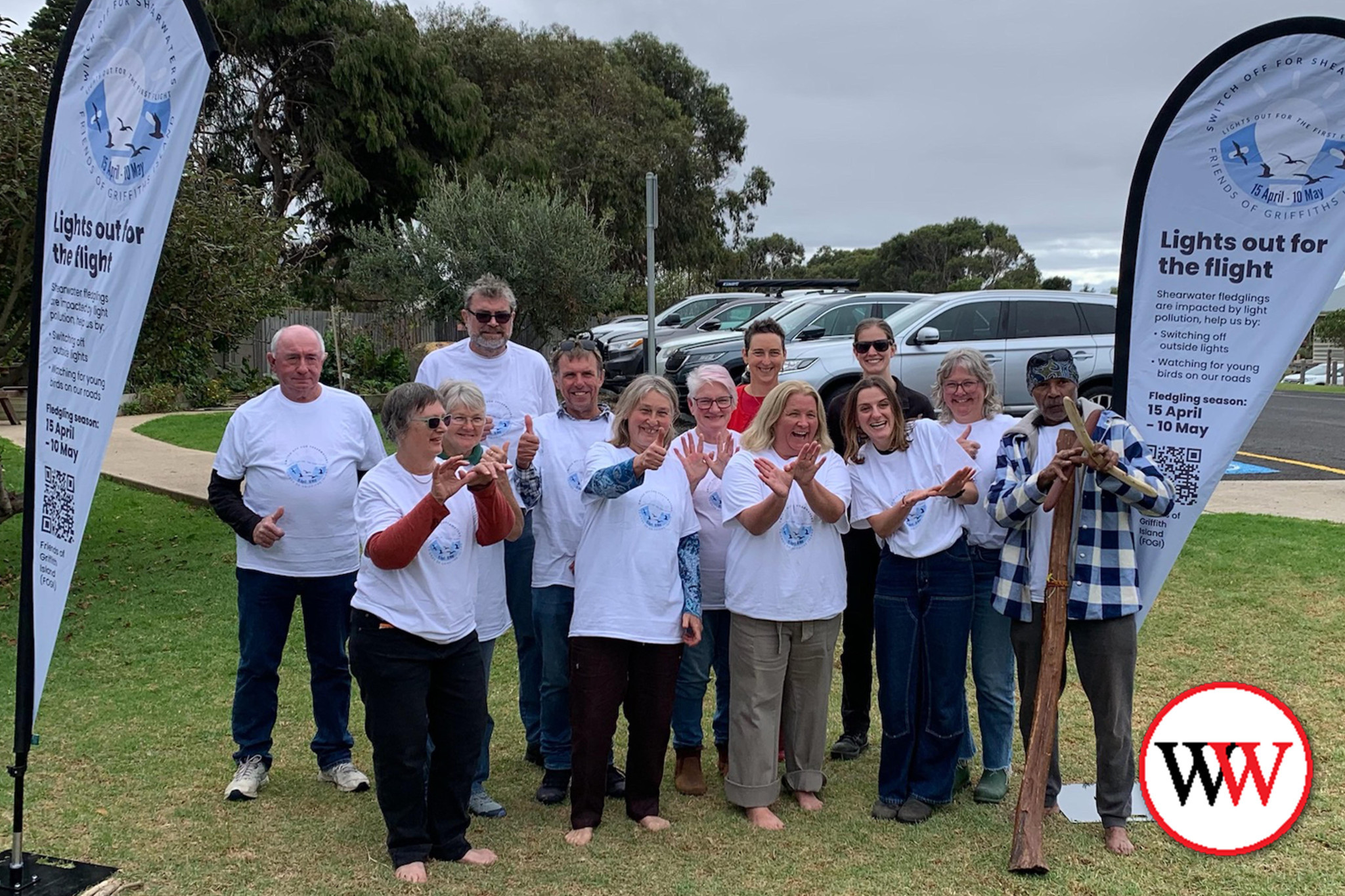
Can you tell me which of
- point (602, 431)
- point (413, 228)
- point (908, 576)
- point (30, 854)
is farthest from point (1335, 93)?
point (413, 228)

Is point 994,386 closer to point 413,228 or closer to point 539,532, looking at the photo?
point 539,532

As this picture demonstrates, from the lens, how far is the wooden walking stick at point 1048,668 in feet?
12.3

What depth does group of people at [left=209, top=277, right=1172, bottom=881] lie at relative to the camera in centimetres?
372

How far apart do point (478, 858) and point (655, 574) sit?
117 centimetres

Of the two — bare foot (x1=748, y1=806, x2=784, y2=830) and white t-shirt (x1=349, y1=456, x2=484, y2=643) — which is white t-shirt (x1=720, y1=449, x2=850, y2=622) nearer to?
bare foot (x1=748, y1=806, x2=784, y2=830)

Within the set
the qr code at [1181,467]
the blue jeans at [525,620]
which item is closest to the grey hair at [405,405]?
the blue jeans at [525,620]

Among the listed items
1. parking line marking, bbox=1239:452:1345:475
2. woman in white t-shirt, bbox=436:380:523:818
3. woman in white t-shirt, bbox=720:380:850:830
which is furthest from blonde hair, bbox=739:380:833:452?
parking line marking, bbox=1239:452:1345:475

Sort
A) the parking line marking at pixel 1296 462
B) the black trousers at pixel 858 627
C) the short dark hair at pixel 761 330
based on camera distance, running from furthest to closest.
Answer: the parking line marking at pixel 1296 462, the short dark hair at pixel 761 330, the black trousers at pixel 858 627

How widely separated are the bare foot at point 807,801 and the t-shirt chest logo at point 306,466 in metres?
2.25

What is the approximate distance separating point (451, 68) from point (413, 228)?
8.80m

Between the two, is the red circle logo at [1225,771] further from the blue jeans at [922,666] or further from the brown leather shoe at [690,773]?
the brown leather shoe at [690,773]

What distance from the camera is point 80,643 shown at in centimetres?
662

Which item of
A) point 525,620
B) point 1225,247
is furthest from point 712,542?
point 1225,247

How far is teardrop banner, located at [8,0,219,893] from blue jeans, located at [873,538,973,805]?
279 centimetres
